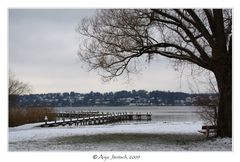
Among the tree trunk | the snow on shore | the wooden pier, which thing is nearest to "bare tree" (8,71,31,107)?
the snow on shore

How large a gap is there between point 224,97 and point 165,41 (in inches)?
133

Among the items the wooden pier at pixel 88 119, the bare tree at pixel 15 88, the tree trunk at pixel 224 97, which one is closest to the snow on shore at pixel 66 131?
the bare tree at pixel 15 88

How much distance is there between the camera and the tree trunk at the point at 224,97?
57.9ft

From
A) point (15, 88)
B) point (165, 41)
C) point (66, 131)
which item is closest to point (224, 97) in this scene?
point (165, 41)

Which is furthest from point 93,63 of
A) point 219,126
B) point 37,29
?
point 219,126

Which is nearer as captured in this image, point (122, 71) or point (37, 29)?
point (37, 29)

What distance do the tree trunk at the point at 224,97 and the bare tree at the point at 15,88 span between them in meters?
7.30

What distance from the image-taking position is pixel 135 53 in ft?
A: 64.2

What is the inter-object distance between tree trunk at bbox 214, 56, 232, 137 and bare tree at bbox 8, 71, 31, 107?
730cm

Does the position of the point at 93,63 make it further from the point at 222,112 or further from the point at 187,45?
the point at 222,112

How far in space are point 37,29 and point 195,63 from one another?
21.6ft

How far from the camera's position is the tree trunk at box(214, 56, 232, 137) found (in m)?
17.7

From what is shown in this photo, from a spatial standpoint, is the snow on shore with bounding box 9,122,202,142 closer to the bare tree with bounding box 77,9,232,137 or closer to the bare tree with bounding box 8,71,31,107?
the bare tree with bounding box 8,71,31,107

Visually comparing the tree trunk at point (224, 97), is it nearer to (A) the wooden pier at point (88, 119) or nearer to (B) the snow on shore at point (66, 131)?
(B) the snow on shore at point (66, 131)
